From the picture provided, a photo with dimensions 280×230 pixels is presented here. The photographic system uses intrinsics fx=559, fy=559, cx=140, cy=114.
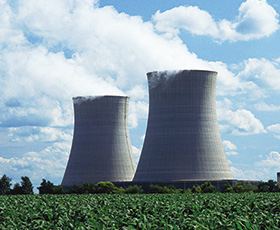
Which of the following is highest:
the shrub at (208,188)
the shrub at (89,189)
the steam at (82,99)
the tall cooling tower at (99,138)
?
the steam at (82,99)

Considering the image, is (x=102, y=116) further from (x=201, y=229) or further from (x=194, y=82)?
(x=201, y=229)

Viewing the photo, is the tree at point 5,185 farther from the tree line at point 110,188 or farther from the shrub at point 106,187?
the shrub at point 106,187

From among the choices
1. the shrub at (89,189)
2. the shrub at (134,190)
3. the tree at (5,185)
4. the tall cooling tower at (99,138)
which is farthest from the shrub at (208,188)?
the tree at (5,185)

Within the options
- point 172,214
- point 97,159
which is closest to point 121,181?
point 97,159

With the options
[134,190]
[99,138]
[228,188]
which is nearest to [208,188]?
[228,188]

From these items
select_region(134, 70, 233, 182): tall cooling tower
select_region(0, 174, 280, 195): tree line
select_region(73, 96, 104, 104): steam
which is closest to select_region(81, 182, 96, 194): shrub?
select_region(0, 174, 280, 195): tree line

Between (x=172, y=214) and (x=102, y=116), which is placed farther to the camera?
(x=102, y=116)

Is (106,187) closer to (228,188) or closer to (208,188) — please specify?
(208,188)
